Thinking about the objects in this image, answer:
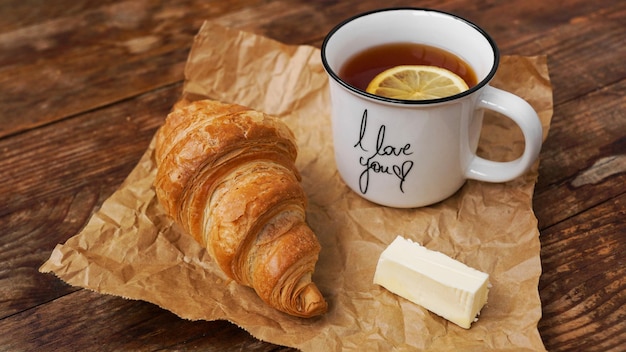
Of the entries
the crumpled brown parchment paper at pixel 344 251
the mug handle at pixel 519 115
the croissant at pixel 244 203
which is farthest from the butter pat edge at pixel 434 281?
the mug handle at pixel 519 115

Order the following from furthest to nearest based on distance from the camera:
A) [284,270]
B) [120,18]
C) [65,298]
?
1. [120,18]
2. [65,298]
3. [284,270]

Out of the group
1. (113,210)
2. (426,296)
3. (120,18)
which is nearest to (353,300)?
(426,296)

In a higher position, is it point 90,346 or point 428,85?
point 428,85

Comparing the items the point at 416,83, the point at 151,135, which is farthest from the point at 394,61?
the point at 151,135

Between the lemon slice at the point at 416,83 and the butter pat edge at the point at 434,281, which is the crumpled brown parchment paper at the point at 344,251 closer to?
the butter pat edge at the point at 434,281

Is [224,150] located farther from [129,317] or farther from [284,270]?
[129,317]

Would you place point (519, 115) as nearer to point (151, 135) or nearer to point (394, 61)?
point (394, 61)
